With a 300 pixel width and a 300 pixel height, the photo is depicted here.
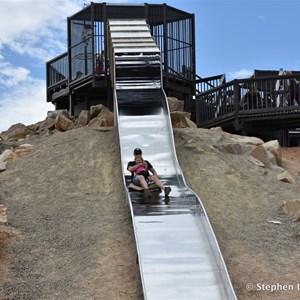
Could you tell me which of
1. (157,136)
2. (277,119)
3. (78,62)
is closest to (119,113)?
(157,136)

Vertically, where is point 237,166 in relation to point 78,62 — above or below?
below

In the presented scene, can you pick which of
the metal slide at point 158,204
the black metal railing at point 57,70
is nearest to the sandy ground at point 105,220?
the metal slide at point 158,204

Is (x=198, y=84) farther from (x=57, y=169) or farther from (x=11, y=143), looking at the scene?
(x=57, y=169)

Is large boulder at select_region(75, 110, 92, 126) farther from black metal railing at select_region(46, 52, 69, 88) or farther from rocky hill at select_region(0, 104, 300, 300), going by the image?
black metal railing at select_region(46, 52, 69, 88)

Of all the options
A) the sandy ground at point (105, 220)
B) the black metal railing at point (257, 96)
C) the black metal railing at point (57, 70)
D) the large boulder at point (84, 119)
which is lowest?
the sandy ground at point (105, 220)

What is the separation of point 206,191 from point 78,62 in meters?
12.0

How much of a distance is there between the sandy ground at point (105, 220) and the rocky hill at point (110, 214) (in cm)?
2

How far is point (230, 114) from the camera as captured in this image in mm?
Answer: 20422

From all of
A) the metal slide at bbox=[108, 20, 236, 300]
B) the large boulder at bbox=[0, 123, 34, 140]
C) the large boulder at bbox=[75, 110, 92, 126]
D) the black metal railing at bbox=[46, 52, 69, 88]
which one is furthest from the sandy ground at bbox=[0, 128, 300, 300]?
the black metal railing at bbox=[46, 52, 69, 88]

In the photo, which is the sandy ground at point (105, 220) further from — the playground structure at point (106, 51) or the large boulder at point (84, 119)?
the playground structure at point (106, 51)

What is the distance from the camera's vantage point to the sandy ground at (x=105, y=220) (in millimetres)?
8766

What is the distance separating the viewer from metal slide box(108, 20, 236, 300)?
321 inches

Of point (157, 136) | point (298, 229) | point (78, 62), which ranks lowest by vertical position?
point (298, 229)

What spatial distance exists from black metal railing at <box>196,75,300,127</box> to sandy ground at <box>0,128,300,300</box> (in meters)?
3.39
